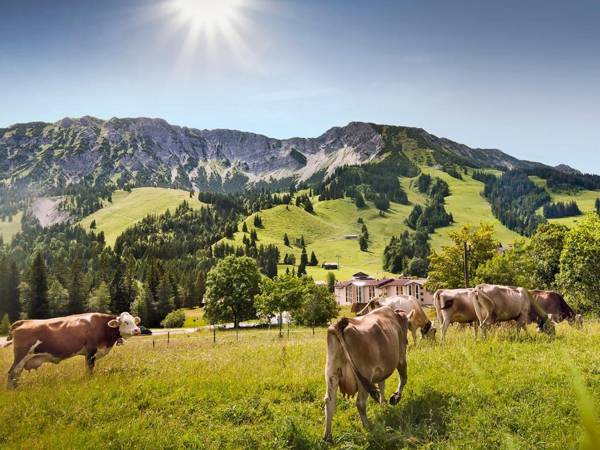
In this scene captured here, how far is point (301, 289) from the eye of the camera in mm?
85438

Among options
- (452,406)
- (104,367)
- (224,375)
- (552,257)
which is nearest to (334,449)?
(452,406)

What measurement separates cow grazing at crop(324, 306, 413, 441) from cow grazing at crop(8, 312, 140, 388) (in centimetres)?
960

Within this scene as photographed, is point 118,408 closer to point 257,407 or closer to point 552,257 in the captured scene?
point 257,407

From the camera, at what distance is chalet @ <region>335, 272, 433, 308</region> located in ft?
491

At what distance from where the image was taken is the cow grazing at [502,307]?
19.6 metres

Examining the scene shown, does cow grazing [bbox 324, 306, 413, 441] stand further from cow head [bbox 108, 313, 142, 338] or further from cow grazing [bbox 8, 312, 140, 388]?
cow head [bbox 108, 313, 142, 338]

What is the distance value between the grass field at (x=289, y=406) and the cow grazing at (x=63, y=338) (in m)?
0.57

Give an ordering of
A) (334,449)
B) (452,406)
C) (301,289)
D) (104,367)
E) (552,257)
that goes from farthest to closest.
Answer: (301,289) → (552,257) → (104,367) → (452,406) → (334,449)

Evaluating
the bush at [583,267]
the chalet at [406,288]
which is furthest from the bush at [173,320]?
the bush at [583,267]

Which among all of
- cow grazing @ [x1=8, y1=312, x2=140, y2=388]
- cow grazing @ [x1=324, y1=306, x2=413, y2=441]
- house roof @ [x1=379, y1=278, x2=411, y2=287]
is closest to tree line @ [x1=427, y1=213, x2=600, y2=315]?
cow grazing @ [x1=324, y1=306, x2=413, y2=441]

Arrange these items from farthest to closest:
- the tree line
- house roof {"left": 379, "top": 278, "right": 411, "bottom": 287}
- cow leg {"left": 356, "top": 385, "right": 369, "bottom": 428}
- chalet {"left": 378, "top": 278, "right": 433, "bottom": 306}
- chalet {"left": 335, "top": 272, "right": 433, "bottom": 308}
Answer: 1. house roof {"left": 379, "top": 278, "right": 411, "bottom": 287}
2. chalet {"left": 335, "top": 272, "right": 433, "bottom": 308}
3. chalet {"left": 378, "top": 278, "right": 433, "bottom": 306}
4. the tree line
5. cow leg {"left": 356, "top": 385, "right": 369, "bottom": 428}

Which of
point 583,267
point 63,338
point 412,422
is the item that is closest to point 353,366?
point 412,422

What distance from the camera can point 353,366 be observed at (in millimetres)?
9484

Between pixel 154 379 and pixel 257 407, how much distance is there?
387 centimetres
